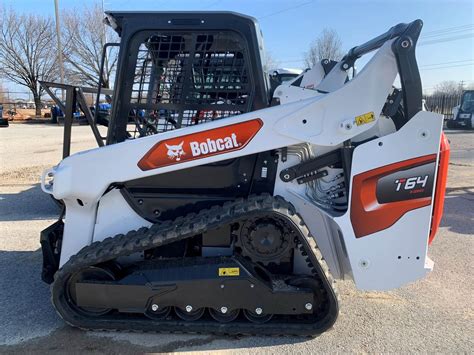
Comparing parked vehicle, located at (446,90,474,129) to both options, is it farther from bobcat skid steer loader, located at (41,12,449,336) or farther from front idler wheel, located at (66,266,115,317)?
front idler wheel, located at (66,266,115,317)

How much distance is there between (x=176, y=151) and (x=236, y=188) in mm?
539

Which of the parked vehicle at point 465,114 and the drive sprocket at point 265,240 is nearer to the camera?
the drive sprocket at point 265,240

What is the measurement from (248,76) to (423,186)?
1.42 m

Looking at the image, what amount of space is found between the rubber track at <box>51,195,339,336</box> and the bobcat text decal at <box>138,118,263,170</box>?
39 centimetres

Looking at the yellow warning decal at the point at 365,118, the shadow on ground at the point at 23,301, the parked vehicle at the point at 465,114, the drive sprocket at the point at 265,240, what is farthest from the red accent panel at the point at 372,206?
the parked vehicle at the point at 465,114

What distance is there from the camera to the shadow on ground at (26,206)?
19.8 feet

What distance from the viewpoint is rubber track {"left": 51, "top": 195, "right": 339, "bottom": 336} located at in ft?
9.28

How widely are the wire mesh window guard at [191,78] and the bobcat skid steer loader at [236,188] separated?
0.03 feet

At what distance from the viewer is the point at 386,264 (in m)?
2.98

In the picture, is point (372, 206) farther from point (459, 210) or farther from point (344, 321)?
point (459, 210)

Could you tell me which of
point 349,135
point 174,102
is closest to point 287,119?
point 349,135

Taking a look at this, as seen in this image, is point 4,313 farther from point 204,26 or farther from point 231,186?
point 204,26

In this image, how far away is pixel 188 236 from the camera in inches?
113

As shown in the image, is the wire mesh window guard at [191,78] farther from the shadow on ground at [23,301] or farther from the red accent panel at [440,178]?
the shadow on ground at [23,301]
